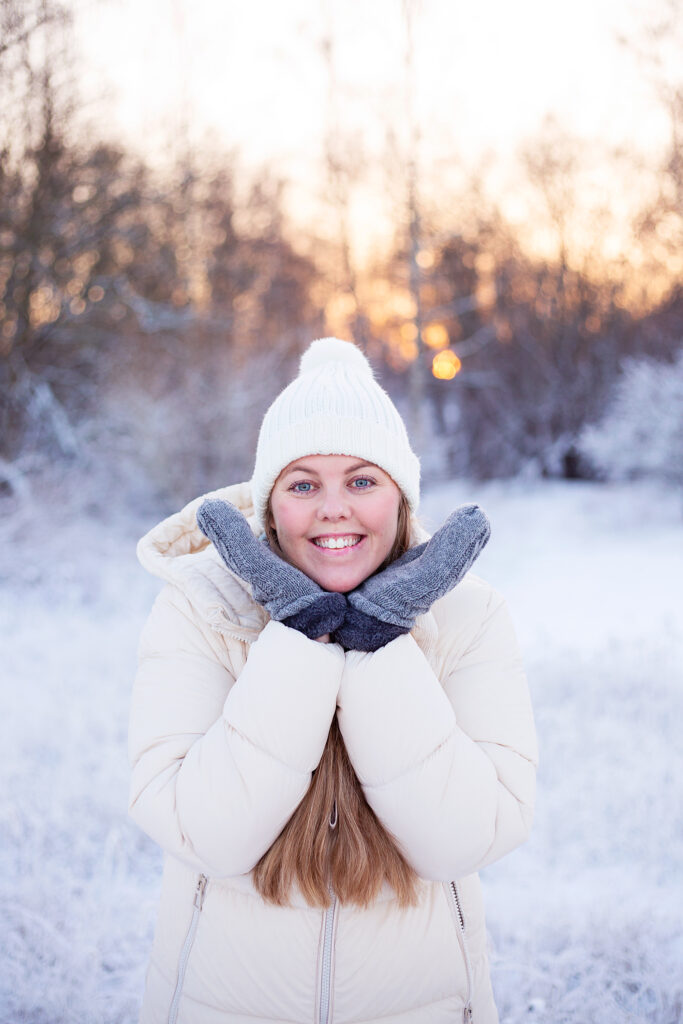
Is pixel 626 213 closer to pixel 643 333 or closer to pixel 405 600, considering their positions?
pixel 643 333

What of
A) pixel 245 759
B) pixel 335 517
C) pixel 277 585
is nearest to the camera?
pixel 245 759

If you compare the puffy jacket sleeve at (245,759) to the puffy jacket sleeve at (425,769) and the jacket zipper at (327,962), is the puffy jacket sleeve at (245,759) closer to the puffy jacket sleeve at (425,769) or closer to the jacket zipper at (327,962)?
the puffy jacket sleeve at (425,769)

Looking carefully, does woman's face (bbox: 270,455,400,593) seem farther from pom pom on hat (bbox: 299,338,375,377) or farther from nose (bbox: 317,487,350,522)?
pom pom on hat (bbox: 299,338,375,377)

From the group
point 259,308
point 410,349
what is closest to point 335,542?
point 410,349

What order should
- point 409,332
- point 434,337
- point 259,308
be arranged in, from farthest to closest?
point 259,308, point 434,337, point 409,332

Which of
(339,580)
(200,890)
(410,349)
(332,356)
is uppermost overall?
(410,349)

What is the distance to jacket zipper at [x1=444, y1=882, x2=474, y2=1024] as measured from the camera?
1.56 meters

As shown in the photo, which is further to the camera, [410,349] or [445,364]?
[445,364]

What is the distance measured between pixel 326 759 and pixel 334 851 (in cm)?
18

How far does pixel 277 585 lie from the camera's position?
4.82ft

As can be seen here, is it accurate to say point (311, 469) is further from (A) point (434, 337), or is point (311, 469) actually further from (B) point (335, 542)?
(A) point (434, 337)

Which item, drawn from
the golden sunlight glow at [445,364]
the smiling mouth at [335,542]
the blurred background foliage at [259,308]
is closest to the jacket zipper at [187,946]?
the smiling mouth at [335,542]

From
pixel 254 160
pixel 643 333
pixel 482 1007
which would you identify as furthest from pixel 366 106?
pixel 482 1007

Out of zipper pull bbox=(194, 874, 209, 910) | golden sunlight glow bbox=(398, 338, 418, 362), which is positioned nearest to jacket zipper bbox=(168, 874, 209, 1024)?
zipper pull bbox=(194, 874, 209, 910)
